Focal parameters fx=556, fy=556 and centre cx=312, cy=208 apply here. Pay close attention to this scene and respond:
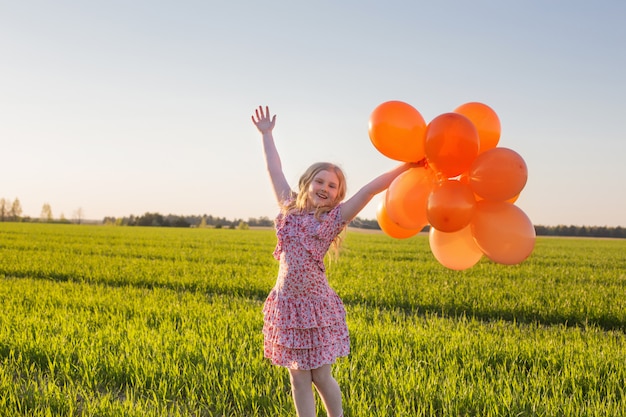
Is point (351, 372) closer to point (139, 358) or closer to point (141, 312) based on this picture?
point (139, 358)

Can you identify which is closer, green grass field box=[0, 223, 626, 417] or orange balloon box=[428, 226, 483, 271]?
orange balloon box=[428, 226, 483, 271]

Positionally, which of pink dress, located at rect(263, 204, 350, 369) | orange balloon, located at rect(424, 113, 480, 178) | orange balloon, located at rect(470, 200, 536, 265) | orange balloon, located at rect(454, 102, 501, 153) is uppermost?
orange balloon, located at rect(454, 102, 501, 153)

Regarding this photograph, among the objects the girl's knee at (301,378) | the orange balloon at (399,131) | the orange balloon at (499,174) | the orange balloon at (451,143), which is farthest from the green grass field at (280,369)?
the orange balloon at (499,174)

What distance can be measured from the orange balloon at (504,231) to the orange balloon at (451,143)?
0.28 m

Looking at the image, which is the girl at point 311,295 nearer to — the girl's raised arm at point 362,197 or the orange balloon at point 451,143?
the girl's raised arm at point 362,197

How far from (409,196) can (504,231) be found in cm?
53

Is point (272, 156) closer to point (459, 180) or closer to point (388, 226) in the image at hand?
point (388, 226)

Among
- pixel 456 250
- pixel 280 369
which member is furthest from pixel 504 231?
pixel 280 369

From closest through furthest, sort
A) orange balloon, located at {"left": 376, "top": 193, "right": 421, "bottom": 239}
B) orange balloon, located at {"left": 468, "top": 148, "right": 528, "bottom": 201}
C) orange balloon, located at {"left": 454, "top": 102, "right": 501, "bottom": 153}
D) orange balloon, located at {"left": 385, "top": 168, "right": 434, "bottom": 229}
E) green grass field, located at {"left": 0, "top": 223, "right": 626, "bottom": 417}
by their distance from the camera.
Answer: orange balloon, located at {"left": 468, "top": 148, "right": 528, "bottom": 201}, orange balloon, located at {"left": 385, "top": 168, "right": 434, "bottom": 229}, orange balloon, located at {"left": 454, "top": 102, "right": 501, "bottom": 153}, orange balloon, located at {"left": 376, "top": 193, "right": 421, "bottom": 239}, green grass field, located at {"left": 0, "top": 223, "right": 626, "bottom": 417}

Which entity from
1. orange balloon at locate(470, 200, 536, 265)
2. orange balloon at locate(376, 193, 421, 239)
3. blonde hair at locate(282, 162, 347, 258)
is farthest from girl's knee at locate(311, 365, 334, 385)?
orange balloon at locate(470, 200, 536, 265)

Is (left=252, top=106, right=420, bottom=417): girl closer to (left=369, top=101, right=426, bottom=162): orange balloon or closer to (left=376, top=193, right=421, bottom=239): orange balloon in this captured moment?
(left=369, top=101, right=426, bottom=162): orange balloon

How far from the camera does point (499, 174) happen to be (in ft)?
9.39

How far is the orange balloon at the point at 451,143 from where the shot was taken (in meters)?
2.90

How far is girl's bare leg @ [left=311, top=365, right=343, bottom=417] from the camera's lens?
3002mm
